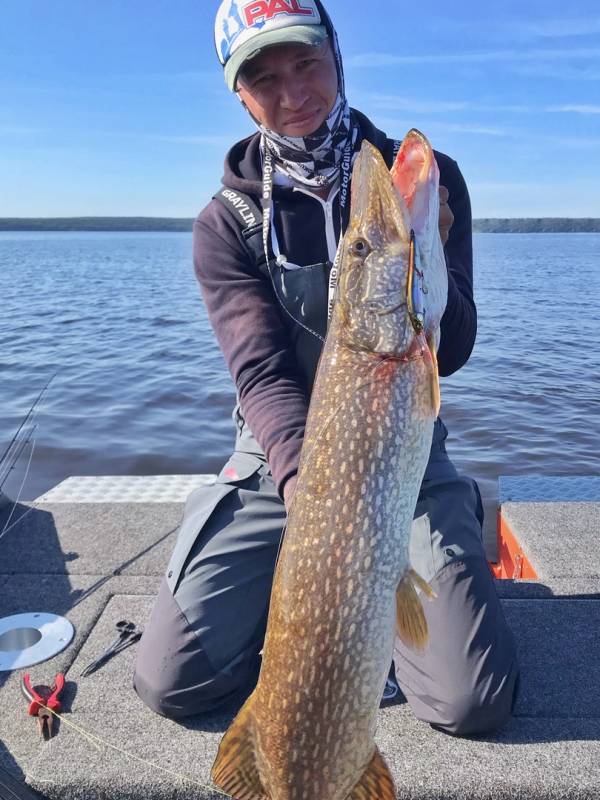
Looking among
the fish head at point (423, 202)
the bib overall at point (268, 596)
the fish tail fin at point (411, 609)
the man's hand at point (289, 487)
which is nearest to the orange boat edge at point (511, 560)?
the bib overall at point (268, 596)

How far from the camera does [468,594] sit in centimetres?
311

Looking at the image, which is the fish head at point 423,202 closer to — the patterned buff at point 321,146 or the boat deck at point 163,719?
the patterned buff at point 321,146

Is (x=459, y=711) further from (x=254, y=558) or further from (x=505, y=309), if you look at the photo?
(x=505, y=309)

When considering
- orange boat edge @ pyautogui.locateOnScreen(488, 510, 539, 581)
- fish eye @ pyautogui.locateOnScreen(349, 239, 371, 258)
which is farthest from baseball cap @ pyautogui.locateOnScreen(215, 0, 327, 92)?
orange boat edge @ pyautogui.locateOnScreen(488, 510, 539, 581)

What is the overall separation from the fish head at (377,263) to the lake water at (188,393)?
16.7 ft

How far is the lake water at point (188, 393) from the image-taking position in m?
9.02

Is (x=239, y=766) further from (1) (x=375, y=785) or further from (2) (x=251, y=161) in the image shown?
(2) (x=251, y=161)

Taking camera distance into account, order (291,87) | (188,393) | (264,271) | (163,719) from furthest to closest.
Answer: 1. (188,393)
2. (264,271)
3. (291,87)
4. (163,719)

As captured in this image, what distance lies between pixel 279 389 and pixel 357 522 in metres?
1.22

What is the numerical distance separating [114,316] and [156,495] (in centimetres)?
1718

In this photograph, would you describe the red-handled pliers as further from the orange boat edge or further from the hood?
the hood

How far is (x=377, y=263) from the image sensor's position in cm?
241

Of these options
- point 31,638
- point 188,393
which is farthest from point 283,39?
point 188,393

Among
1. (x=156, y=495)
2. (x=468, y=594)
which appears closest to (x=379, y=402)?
(x=468, y=594)
